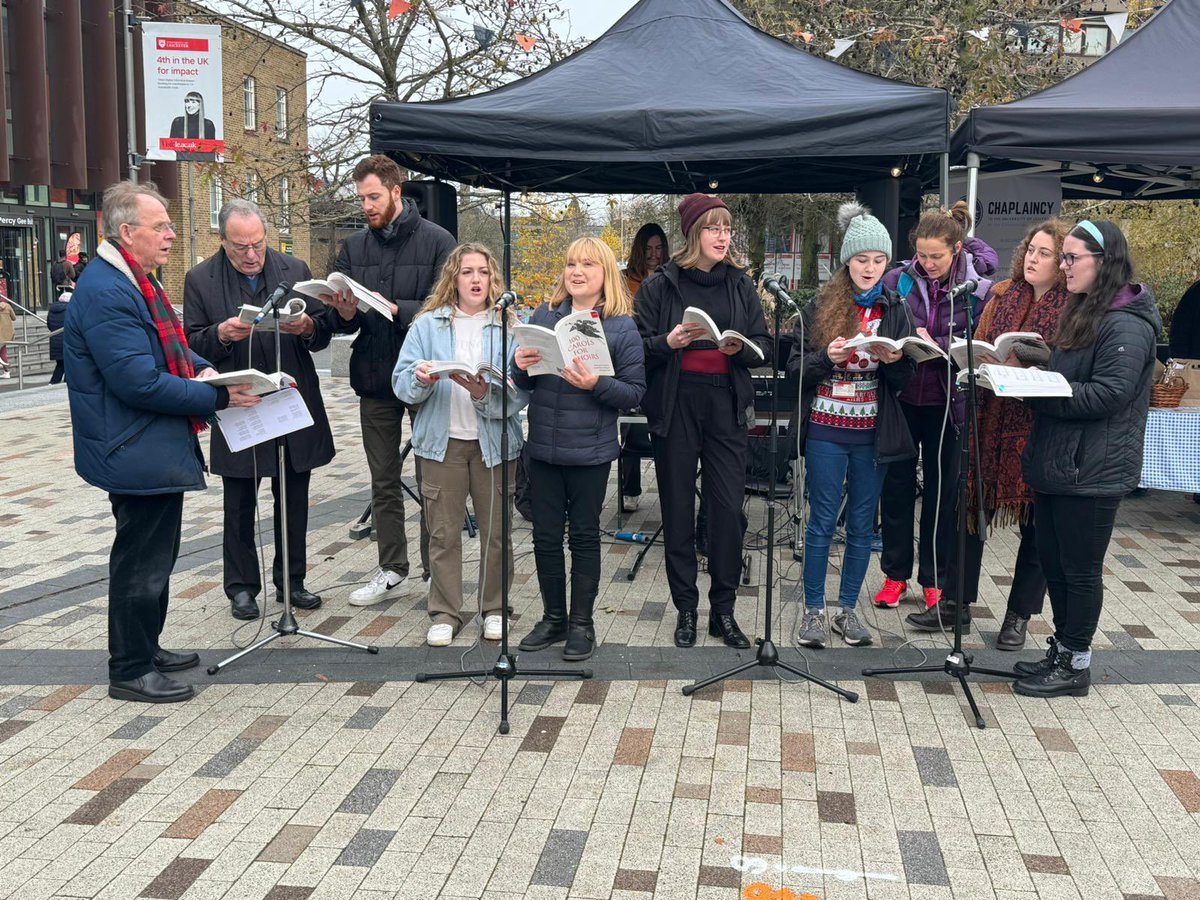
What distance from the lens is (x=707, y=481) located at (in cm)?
512

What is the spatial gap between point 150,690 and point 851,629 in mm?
3095

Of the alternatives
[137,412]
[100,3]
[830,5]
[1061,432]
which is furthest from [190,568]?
[100,3]

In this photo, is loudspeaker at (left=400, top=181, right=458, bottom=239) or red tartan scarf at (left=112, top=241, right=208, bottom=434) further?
loudspeaker at (left=400, top=181, right=458, bottom=239)

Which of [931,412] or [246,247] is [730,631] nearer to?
[931,412]

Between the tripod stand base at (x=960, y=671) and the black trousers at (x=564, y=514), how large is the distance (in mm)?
1314

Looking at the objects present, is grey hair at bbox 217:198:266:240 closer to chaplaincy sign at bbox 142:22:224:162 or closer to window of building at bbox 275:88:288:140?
chaplaincy sign at bbox 142:22:224:162

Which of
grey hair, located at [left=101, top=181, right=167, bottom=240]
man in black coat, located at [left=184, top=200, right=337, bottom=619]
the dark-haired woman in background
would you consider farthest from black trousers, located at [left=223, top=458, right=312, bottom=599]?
the dark-haired woman in background

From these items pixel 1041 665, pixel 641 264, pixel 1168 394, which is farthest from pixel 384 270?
pixel 1168 394

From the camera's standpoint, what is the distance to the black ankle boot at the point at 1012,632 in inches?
201

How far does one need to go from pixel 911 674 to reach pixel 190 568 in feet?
13.5

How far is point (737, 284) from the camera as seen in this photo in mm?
5004

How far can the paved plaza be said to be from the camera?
10.4 feet

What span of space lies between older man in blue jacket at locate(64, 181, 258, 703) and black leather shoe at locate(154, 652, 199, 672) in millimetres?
256

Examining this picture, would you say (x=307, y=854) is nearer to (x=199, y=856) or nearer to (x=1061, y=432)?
(x=199, y=856)
